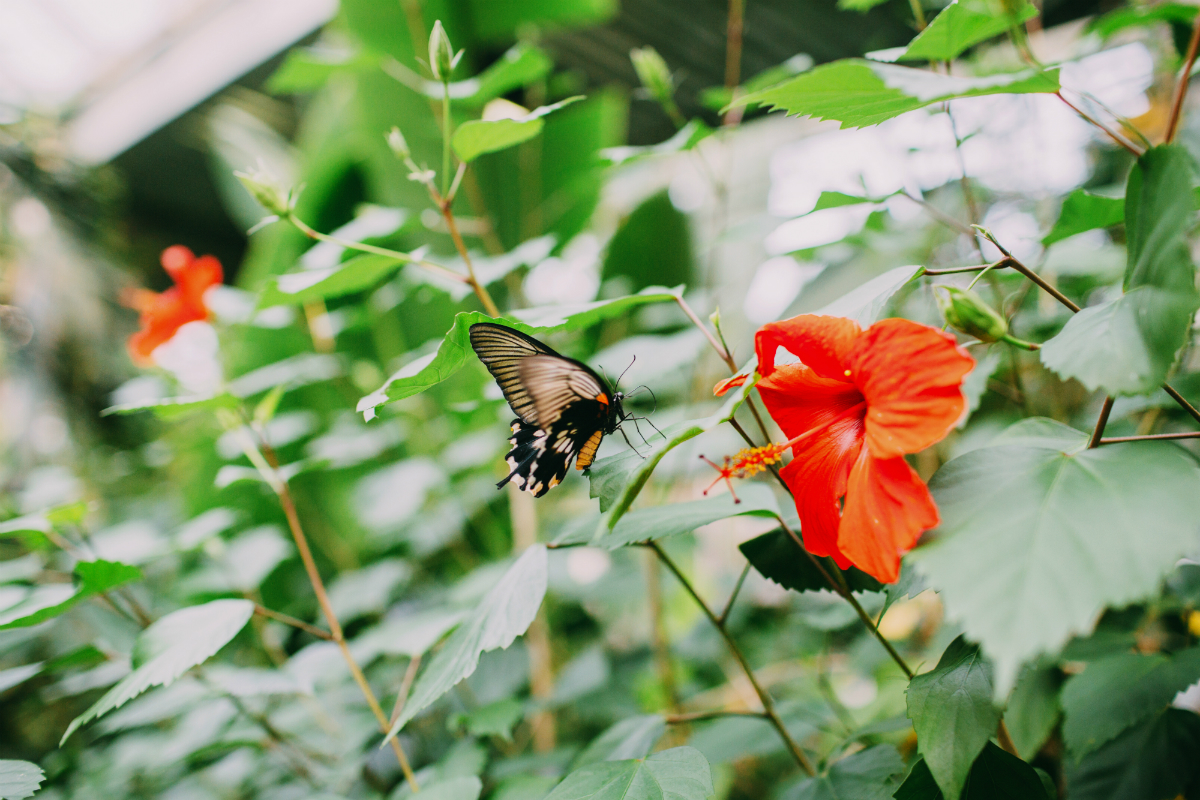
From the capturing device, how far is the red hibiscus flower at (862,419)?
0.33 meters

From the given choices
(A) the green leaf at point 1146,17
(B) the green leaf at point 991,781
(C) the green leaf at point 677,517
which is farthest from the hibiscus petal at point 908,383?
(A) the green leaf at point 1146,17

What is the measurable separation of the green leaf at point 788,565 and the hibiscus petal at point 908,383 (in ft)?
0.50

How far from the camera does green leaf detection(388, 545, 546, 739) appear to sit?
1.40ft

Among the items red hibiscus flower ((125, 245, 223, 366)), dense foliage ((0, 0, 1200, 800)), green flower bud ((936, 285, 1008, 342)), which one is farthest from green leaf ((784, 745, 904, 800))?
red hibiscus flower ((125, 245, 223, 366))

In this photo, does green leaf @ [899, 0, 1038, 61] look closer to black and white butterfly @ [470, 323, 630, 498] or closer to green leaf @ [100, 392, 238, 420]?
black and white butterfly @ [470, 323, 630, 498]

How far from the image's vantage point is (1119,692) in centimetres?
50

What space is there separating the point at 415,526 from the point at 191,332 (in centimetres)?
56

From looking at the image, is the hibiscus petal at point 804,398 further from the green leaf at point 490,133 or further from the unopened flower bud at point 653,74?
the unopened flower bud at point 653,74

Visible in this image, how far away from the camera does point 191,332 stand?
105cm

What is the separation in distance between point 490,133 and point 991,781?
2.03 feet

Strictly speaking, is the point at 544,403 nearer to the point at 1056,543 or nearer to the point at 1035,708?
the point at 1056,543

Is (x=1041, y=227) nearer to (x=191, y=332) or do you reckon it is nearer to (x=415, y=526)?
(x=415, y=526)

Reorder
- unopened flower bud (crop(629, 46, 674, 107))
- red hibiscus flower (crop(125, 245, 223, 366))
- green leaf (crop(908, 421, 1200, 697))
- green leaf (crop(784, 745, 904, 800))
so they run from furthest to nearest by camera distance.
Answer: red hibiscus flower (crop(125, 245, 223, 366)), unopened flower bud (crop(629, 46, 674, 107)), green leaf (crop(784, 745, 904, 800)), green leaf (crop(908, 421, 1200, 697))

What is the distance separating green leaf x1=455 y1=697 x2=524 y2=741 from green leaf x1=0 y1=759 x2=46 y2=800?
1.15 ft
